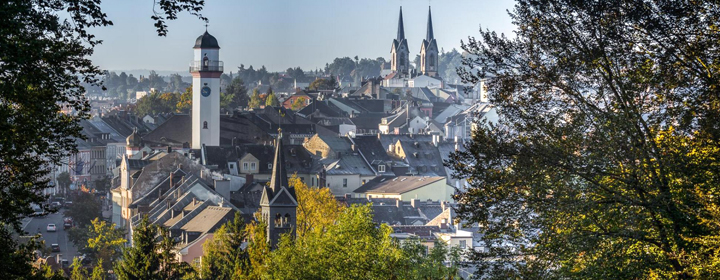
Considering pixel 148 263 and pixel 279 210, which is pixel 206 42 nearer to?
pixel 279 210

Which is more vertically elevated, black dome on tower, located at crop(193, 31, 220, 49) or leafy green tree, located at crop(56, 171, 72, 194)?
black dome on tower, located at crop(193, 31, 220, 49)

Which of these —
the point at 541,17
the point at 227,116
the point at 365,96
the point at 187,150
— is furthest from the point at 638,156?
the point at 365,96

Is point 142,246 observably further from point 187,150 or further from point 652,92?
point 187,150

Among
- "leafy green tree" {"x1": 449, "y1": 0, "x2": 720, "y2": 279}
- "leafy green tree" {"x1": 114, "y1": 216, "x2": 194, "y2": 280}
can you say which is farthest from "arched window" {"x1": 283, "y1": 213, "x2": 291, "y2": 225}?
"leafy green tree" {"x1": 449, "y1": 0, "x2": 720, "y2": 279}

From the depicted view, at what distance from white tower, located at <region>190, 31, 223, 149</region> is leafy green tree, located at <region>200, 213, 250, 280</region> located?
2159 inches

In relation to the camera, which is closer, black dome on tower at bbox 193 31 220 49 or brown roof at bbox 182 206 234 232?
brown roof at bbox 182 206 234 232

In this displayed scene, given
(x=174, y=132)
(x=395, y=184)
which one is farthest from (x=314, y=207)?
(x=174, y=132)

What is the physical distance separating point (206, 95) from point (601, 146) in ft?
290

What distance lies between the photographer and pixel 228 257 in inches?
1841

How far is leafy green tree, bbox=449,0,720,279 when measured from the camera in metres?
19.2

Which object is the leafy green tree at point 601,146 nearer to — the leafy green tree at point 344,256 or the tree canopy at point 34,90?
the tree canopy at point 34,90

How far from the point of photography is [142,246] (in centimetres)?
4412

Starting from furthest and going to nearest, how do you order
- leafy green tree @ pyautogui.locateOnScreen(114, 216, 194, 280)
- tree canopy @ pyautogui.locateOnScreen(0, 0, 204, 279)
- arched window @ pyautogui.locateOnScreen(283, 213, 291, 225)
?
arched window @ pyautogui.locateOnScreen(283, 213, 291, 225), leafy green tree @ pyautogui.locateOnScreen(114, 216, 194, 280), tree canopy @ pyautogui.locateOnScreen(0, 0, 204, 279)

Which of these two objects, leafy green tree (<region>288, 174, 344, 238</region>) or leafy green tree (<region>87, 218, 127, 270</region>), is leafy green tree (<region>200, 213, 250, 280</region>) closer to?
leafy green tree (<region>288, 174, 344, 238</region>)
